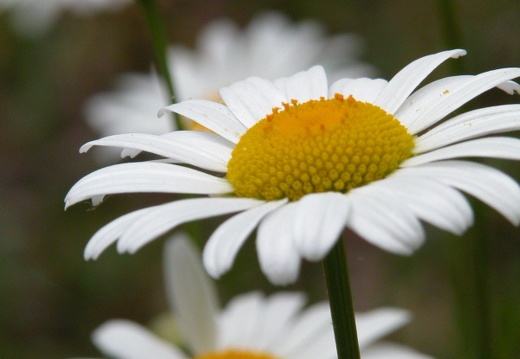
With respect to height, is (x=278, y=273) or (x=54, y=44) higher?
(x=54, y=44)

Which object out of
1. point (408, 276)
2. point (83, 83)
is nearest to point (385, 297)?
point (408, 276)

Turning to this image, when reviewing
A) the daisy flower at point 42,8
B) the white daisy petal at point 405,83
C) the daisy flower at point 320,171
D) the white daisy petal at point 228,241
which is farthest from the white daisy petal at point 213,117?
the daisy flower at point 42,8

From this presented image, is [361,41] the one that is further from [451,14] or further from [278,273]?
[278,273]

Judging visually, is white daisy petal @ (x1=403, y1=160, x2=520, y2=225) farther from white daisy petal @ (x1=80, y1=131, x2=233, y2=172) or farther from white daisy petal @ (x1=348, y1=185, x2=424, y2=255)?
white daisy petal @ (x1=80, y1=131, x2=233, y2=172)

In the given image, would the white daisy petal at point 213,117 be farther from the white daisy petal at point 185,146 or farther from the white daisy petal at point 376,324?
the white daisy petal at point 376,324

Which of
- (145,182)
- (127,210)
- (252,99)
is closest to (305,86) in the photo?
(252,99)
